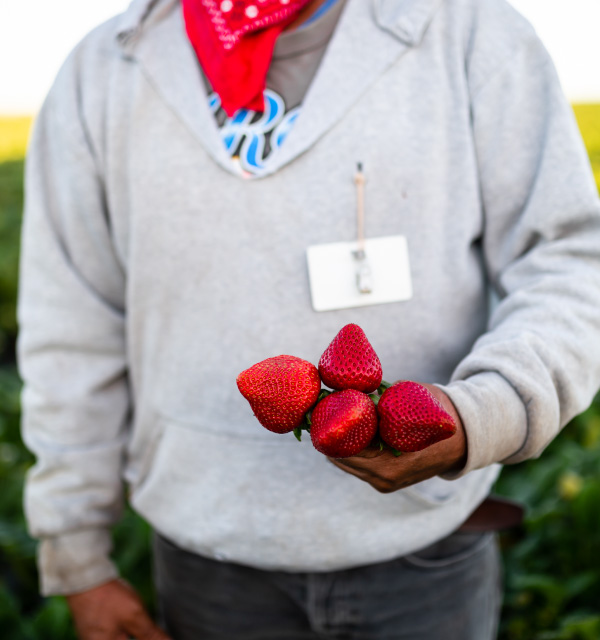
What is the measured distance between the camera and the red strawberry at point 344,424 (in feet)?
3.34

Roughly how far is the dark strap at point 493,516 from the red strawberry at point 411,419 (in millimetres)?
726

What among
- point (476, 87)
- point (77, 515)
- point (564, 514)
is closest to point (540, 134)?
point (476, 87)

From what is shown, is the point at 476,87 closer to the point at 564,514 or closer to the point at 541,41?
the point at 541,41

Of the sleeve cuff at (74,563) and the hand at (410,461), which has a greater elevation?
the hand at (410,461)

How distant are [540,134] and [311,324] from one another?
628 millimetres

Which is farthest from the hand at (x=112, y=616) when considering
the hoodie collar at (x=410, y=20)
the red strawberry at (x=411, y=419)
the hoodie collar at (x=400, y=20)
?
the hoodie collar at (x=410, y=20)

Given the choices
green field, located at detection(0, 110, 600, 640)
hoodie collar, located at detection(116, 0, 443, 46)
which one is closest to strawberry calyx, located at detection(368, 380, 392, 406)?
hoodie collar, located at detection(116, 0, 443, 46)

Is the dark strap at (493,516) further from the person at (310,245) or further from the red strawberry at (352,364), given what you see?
the red strawberry at (352,364)

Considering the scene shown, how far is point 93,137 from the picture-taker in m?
1.65

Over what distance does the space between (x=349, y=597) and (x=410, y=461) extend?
0.58m

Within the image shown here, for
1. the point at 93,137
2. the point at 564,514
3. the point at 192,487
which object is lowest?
the point at 564,514

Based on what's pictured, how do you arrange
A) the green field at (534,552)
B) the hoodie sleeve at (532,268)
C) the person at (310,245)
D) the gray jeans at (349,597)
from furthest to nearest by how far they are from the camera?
the green field at (534,552)
the gray jeans at (349,597)
the person at (310,245)
the hoodie sleeve at (532,268)

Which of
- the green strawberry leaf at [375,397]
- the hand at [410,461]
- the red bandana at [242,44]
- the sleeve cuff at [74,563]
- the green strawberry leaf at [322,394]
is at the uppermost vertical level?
the red bandana at [242,44]

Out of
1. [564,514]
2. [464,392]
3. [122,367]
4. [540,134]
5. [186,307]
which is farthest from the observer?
[564,514]
